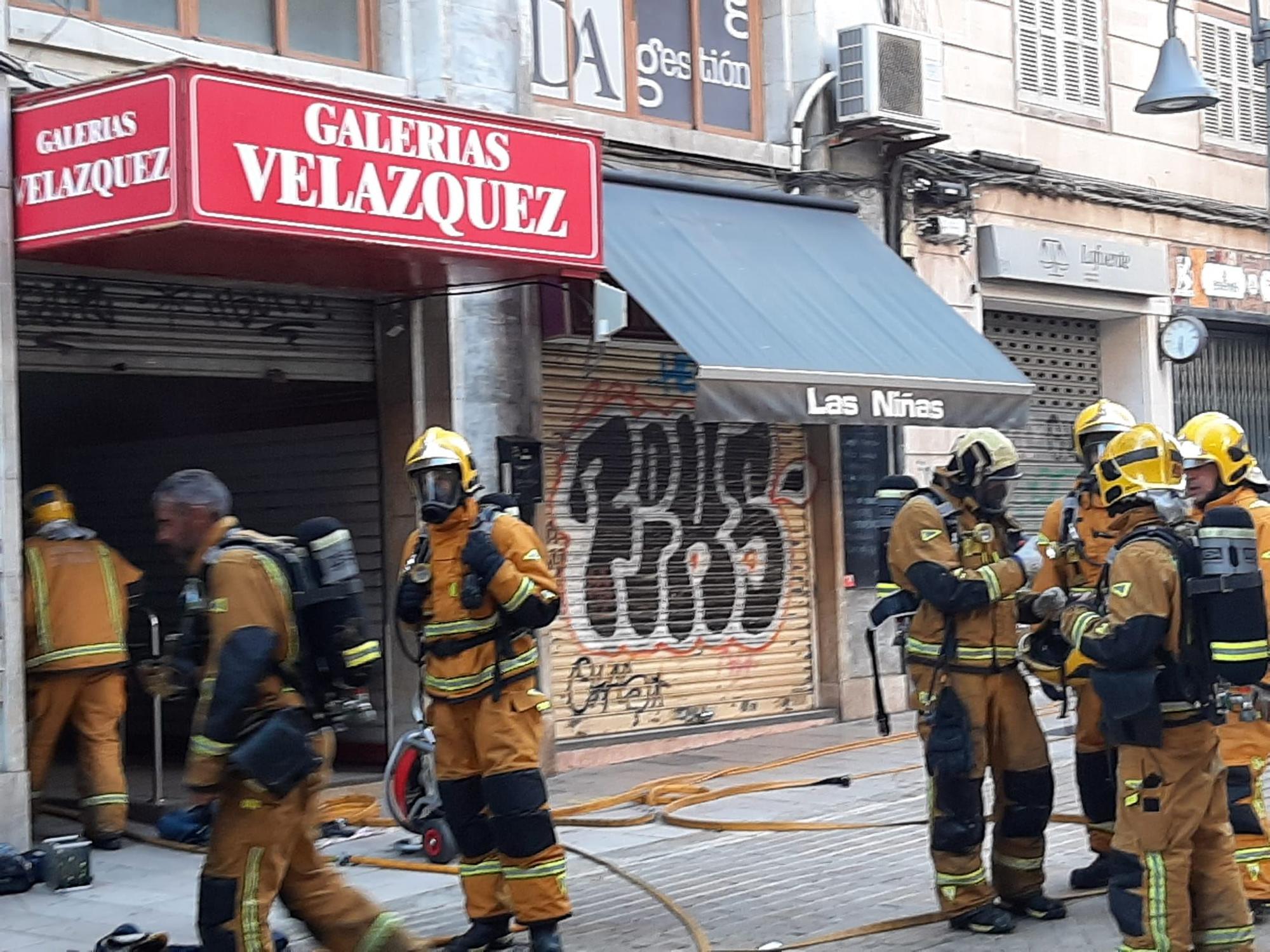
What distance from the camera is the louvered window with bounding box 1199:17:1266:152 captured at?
17.9 m

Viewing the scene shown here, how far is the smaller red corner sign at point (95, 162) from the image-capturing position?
8.38 metres

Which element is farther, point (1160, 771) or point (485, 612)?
point (485, 612)

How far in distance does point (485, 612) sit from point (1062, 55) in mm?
11002

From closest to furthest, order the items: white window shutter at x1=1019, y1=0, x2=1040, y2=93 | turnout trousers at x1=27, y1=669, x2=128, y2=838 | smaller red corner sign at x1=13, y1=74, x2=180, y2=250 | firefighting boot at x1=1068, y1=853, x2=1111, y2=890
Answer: firefighting boot at x1=1068, y1=853, x2=1111, y2=890 → smaller red corner sign at x1=13, y1=74, x2=180, y2=250 → turnout trousers at x1=27, y1=669, x2=128, y2=838 → white window shutter at x1=1019, y1=0, x2=1040, y2=93

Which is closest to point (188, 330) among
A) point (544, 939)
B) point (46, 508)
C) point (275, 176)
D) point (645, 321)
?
point (46, 508)

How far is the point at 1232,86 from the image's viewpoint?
59.6ft

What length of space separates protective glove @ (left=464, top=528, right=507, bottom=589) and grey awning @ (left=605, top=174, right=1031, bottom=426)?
4.31m

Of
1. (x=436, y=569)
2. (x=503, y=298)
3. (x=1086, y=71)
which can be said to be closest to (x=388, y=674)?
(x=503, y=298)

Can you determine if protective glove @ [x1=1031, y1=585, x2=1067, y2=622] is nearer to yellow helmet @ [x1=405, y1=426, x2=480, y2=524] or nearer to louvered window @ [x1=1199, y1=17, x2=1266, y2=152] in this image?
yellow helmet @ [x1=405, y1=426, x2=480, y2=524]

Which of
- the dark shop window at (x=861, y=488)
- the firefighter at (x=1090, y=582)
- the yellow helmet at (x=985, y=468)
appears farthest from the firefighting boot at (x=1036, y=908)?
the dark shop window at (x=861, y=488)

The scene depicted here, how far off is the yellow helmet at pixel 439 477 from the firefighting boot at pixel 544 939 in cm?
154

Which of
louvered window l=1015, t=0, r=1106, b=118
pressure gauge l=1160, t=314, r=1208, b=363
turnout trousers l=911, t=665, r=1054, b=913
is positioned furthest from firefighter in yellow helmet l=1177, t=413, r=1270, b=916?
pressure gauge l=1160, t=314, r=1208, b=363

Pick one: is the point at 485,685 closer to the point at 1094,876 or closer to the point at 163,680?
the point at 163,680

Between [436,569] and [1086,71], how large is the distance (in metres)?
11.2
